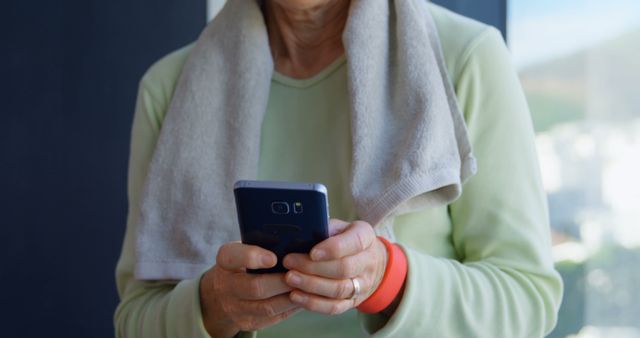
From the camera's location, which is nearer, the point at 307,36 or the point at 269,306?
the point at 269,306

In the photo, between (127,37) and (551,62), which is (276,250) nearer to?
(551,62)

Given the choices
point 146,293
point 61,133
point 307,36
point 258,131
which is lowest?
point 146,293

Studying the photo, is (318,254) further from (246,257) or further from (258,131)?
(258,131)

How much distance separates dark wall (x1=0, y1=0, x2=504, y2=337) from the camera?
2.04 meters

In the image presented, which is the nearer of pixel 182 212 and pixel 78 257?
pixel 182 212

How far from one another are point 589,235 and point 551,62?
1.11 feet

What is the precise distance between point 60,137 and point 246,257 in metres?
1.19

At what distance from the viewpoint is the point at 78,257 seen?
2.07 metres

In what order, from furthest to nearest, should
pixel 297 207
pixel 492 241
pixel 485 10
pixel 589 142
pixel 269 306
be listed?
1. pixel 485 10
2. pixel 589 142
3. pixel 492 241
4. pixel 269 306
5. pixel 297 207

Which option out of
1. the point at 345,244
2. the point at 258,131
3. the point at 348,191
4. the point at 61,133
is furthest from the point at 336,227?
the point at 61,133

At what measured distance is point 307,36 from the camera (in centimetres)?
141

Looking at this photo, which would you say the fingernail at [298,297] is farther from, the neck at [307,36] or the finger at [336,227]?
the neck at [307,36]

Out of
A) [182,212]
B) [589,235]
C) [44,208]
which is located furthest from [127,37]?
[589,235]

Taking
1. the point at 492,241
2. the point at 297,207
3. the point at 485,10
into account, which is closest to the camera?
the point at 297,207
